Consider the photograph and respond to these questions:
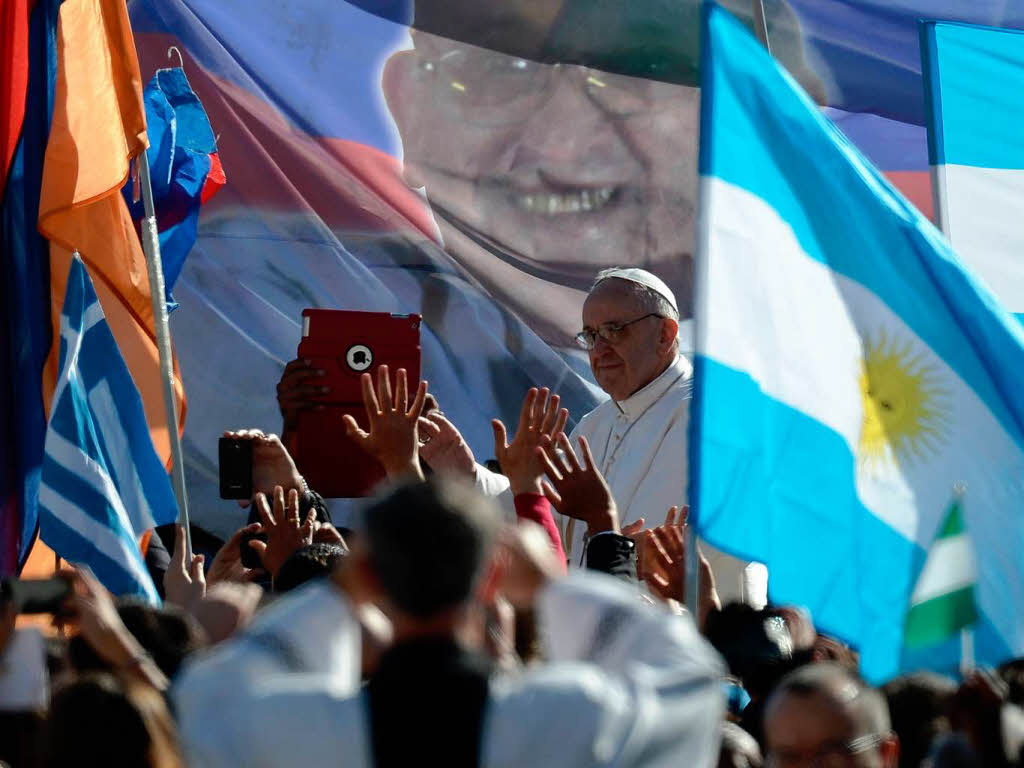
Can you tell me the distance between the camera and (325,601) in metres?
2.18

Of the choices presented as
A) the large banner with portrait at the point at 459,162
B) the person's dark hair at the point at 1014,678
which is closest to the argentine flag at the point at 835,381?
the person's dark hair at the point at 1014,678

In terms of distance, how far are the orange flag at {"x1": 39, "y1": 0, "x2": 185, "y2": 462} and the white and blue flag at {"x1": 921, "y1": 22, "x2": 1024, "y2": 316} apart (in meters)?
2.78

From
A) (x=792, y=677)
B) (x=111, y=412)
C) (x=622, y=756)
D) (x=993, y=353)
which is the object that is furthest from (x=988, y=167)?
(x=622, y=756)

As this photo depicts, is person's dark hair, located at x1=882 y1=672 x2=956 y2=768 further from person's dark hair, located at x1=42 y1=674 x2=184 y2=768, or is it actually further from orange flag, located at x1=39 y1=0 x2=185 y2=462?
orange flag, located at x1=39 y1=0 x2=185 y2=462

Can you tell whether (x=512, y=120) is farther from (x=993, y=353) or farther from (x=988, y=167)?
(x=993, y=353)

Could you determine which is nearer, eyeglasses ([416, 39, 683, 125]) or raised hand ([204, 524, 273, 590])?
raised hand ([204, 524, 273, 590])

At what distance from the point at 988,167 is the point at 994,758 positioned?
3.82 meters

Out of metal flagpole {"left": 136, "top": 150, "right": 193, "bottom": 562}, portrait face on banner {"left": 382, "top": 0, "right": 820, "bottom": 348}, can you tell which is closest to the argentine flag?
metal flagpole {"left": 136, "top": 150, "right": 193, "bottom": 562}

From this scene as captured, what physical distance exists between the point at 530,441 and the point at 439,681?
6.53ft

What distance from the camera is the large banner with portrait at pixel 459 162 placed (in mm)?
9219

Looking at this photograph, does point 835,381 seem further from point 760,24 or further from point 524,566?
point 524,566

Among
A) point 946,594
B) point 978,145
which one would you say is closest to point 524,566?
point 946,594

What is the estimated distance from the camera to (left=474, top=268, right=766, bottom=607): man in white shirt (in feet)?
19.4

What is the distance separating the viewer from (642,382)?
602 cm
